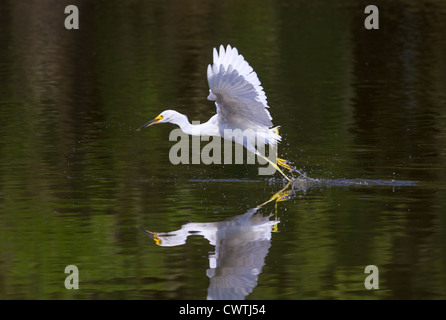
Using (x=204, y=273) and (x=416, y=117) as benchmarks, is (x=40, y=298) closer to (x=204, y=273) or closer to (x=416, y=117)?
(x=204, y=273)

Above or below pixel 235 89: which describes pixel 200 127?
below

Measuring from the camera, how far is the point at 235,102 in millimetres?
12500

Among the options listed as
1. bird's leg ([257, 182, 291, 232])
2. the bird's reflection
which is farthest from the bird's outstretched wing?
the bird's reflection

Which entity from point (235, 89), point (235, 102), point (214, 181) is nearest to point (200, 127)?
point (214, 181)

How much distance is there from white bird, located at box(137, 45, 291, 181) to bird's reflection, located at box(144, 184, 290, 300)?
1413mm

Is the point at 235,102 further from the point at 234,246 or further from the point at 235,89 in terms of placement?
the point at 234,246

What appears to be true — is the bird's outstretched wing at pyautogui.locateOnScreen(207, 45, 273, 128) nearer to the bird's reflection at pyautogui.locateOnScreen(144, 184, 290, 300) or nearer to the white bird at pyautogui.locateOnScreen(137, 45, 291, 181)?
the white bird at pyautogui.locateOnScreen(137, 45, 291, 181)

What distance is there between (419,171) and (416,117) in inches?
199

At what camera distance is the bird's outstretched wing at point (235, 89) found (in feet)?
38.3

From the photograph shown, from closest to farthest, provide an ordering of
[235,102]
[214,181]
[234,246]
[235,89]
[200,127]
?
[234,246], [235,89], [235,102], [200,127], [214,181]

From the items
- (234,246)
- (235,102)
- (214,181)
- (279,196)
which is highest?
(235,102)

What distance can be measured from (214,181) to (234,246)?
369cm

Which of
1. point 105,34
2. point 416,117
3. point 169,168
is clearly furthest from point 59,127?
point 105,34

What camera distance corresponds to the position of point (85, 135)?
56.0 ft
